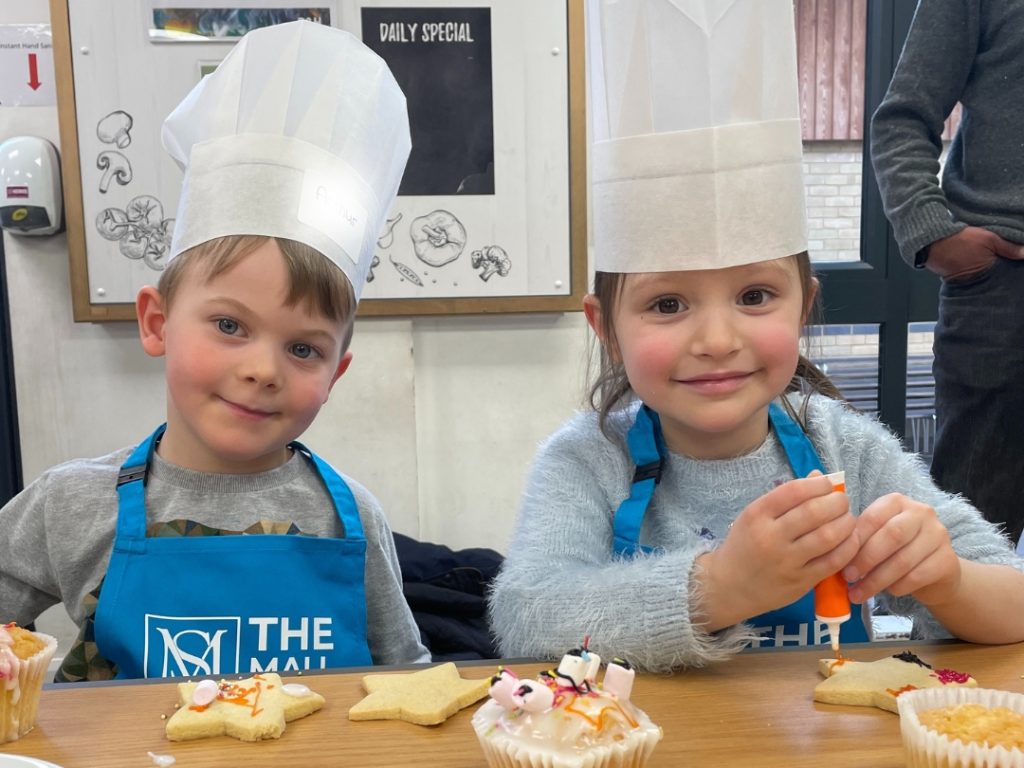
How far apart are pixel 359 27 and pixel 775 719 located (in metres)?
2.13

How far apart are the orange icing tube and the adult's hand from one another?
122 centimetres

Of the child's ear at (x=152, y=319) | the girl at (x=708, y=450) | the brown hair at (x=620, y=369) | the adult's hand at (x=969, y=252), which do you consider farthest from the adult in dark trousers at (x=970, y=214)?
→ the child's ear at (x=152, y=319)

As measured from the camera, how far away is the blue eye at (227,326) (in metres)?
1.14

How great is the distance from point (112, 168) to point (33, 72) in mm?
336

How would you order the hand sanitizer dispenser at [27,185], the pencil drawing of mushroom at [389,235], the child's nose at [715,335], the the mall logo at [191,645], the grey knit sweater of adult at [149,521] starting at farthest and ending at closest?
the pencil drawing of mushroom at [389,235], the hand sanitizer dispenser at [27,185], the grey knit sweater of adult at [149,521], the the mall logo at [191,645], the child's nose at [715,335]

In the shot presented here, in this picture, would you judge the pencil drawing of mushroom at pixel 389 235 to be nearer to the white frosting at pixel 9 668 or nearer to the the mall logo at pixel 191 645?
the the mall logo at pixel 191 645

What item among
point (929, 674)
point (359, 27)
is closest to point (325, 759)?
point (929, 674)

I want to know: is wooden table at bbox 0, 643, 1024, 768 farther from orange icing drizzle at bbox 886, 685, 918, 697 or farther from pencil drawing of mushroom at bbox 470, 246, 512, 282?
→ pencil drawing of mushroom at bbox 470, 246, 512, 282

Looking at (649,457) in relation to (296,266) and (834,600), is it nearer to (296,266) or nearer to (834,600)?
(834,600)

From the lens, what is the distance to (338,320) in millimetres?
1185

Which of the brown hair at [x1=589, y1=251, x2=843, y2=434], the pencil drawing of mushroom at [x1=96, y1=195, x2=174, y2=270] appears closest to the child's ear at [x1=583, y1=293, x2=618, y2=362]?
the brown hair at [x1=589, y1=251, x2=843, y2=434]

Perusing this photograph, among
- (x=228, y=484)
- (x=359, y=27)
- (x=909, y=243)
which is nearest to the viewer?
(x=228, y=484)

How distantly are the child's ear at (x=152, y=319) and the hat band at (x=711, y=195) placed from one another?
0.65 m

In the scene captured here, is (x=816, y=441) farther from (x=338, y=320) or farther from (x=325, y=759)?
(x=325, y=759)
